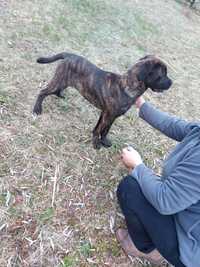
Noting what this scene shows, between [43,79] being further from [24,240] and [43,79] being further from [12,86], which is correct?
[24,240]

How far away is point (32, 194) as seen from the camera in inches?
129

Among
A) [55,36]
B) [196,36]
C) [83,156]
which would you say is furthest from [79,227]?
[196,36]

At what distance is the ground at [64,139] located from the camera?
305cm

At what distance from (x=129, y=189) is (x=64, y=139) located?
47.4 inches

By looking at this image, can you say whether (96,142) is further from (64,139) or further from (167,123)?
(167,123)

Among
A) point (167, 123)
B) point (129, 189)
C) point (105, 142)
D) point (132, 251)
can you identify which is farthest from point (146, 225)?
point (105, 142)

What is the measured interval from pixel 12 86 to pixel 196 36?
5.89 metres

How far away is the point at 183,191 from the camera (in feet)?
7.98

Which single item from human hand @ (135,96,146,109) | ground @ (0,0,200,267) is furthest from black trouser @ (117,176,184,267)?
human hand @ (135,96,146,109)

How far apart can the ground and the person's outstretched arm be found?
2.43 ft

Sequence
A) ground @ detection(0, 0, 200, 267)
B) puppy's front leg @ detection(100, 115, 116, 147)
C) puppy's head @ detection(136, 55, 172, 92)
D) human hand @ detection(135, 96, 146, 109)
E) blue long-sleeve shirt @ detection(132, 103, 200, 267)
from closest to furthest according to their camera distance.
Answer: blue long-sleeve shirt @ detection(132, 103, 200, 267)
ground @ detection(0, 0, 200, 267)
puppy's head @ detection(136, 55, 172, 92)
human hand @ detection(135, 96, 146, 109)
puppy's front leg @ detection(100, 115, 116, 147)

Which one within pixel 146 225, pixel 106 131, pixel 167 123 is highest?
pixel 167 123

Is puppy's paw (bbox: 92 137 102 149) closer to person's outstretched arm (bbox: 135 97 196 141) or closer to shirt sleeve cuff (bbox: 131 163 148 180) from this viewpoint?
person's outstretched arm (bbox: 135 97 196 141)

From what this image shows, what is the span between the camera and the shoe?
311 centimetres
